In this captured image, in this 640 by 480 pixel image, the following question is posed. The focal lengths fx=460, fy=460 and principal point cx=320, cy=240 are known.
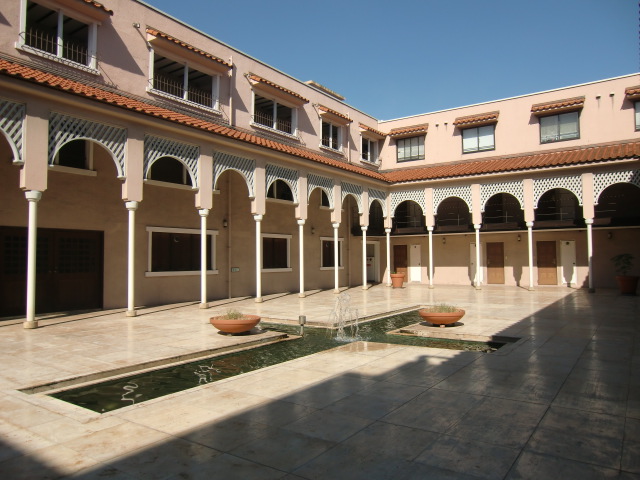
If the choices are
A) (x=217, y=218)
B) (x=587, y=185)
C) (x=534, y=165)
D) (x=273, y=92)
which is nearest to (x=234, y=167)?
(x=217, y=218)

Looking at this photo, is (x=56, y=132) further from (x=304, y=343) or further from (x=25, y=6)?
(x=304, y=343)

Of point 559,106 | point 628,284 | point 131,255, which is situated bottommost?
point 628,284

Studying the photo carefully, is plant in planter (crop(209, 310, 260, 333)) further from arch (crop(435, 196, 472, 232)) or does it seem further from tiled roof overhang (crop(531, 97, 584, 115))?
tiled roof overhang (crop(531, 97, 584, 115))

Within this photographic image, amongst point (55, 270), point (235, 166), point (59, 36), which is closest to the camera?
point (59, 36)

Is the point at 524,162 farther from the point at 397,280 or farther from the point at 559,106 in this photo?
the point at 397,280

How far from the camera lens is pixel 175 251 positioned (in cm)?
1578

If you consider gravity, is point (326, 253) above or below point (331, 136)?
below

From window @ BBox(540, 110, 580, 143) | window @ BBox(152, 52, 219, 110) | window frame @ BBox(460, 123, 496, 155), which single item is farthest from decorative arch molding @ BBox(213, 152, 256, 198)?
window @ BBox(540, 110, 580, 143)

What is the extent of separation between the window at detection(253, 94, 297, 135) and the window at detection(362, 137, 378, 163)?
6.37 metres

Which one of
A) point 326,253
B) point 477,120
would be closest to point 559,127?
point 477,120

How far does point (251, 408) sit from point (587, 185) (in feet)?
61.6

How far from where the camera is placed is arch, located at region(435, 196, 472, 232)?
24642 mm

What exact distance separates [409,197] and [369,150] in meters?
4.39

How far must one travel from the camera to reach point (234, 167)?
15383 mm
